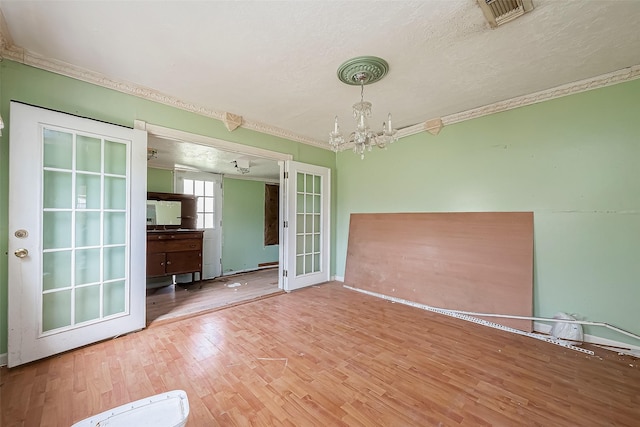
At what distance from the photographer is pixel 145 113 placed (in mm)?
2545

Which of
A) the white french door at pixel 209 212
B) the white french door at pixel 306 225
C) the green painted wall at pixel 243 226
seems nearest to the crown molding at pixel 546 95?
the white french door at pixel 306 225

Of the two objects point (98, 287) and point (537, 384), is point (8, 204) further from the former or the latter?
point (537, 384)

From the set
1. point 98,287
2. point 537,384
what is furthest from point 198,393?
point 537,384

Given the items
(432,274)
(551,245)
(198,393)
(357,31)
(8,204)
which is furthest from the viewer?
(432,274)

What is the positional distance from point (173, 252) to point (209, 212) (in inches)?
54.5

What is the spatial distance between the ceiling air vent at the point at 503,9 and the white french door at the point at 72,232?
9.94 ft

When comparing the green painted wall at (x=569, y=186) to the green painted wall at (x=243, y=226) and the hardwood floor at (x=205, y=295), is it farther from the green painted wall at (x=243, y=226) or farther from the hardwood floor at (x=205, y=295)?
the green painted wall at (x=243, y=226)

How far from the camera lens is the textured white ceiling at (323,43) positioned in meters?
1.56

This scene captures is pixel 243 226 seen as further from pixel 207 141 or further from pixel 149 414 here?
pixel 149 414

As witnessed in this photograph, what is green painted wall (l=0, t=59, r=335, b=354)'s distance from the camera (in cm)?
187

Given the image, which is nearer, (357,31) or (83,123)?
Answer: (357,31)

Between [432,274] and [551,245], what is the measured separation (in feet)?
4.02

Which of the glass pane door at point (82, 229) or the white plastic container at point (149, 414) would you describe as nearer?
the white plastic container at point (149, 414)

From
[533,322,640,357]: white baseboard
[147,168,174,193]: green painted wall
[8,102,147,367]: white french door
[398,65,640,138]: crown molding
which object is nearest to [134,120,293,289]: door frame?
[8,102,147,367]: white french door
